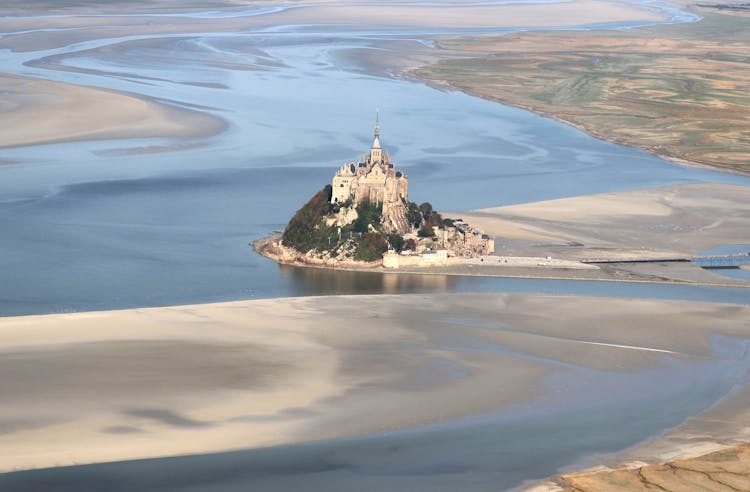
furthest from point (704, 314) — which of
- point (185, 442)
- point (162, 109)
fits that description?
point (162, 109)

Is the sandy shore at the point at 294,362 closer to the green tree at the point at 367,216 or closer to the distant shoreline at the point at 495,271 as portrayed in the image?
the distant shoreline at the point at 495,271

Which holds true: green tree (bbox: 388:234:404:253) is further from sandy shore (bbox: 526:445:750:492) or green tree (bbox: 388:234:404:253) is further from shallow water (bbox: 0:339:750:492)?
sandy shore (bbox: 526:445:750:492)

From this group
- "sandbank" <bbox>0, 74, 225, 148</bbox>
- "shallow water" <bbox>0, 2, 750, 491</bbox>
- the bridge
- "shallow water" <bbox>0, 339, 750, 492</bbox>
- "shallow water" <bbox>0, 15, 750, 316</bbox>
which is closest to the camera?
"shallow water" <bbox>0, 339, 750, 492</bbox>

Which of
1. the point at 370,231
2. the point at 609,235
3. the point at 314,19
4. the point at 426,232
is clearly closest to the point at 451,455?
the point at 370,231

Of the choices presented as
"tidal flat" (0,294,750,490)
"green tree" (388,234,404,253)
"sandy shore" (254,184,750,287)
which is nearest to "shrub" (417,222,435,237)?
"green tree" (388,234,404,253)

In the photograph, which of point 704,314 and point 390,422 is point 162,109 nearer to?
point 704,314

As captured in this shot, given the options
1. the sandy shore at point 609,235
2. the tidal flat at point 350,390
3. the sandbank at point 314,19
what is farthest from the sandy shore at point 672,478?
the sandbank at point 314,19
